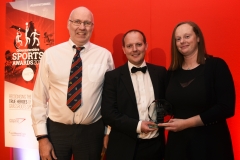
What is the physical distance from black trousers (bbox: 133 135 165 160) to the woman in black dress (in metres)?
0.09

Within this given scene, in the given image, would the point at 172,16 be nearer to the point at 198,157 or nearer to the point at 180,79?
the point at 180,79

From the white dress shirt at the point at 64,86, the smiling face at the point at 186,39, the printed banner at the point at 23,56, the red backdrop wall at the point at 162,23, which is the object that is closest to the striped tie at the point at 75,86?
the white dress shirt at the point at 64,86

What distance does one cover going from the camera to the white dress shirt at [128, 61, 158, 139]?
210 cm

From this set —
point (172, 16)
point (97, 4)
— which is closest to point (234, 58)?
point (172, 16)

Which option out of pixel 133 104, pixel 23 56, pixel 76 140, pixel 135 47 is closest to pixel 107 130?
pixel 76 140

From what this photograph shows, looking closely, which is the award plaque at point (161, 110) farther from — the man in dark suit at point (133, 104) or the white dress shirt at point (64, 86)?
the white dress shirt at point (64, 86)

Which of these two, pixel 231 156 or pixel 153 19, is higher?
pixel 153 19

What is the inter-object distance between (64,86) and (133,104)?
2.14ft

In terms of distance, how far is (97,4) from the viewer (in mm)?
3006

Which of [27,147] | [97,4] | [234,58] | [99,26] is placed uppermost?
[97,4]

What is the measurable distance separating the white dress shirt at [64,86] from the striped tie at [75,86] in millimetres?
35

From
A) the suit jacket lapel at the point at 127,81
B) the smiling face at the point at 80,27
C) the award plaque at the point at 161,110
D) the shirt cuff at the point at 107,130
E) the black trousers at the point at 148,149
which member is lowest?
the black trousers at the point at 148,149

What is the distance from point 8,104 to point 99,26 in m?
1.64

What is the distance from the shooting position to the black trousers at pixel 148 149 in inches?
81.7
